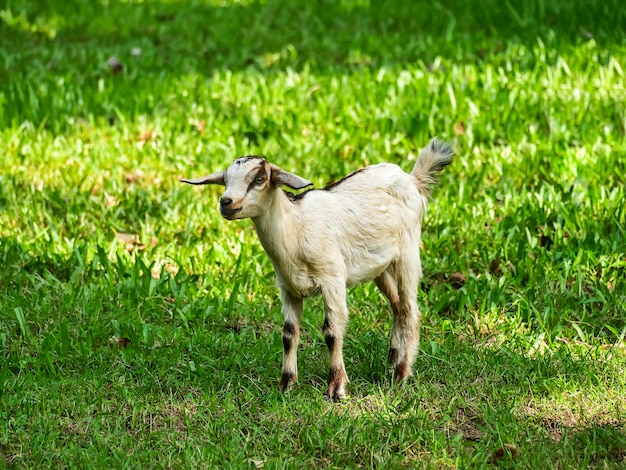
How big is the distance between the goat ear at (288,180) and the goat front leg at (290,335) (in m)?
0.61

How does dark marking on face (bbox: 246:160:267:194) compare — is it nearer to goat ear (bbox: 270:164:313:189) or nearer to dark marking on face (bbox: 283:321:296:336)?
goat ear (bbox: 270:164:313:189)

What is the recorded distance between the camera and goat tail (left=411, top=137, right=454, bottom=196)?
509 cm

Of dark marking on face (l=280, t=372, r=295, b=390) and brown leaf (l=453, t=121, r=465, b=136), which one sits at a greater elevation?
brown leaf (l=453, t=121, r=465, b=136)

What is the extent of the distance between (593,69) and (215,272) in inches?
169

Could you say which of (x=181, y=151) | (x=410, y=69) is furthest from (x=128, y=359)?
(x=410, y=69)

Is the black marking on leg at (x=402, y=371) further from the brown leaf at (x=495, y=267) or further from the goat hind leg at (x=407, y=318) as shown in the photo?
the brown leaf at (x=495, y=267)

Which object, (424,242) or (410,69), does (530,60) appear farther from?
(424,242)

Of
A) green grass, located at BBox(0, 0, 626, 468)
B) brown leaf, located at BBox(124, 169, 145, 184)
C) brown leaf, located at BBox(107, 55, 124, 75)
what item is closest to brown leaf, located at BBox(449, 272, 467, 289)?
green grass, located at BBox(0, 0, 626, 468)

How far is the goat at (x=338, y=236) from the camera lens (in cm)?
426

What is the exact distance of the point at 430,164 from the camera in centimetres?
508

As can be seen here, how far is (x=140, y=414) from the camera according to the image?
4.46 metres

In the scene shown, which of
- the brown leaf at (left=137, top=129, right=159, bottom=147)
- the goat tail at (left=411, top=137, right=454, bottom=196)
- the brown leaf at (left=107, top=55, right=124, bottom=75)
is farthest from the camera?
the brown leaf at (left=107, top=55, right=124, bottom=75)

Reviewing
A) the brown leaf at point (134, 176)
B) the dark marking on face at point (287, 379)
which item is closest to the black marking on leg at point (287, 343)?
the dark marking on face at point (287, 379)

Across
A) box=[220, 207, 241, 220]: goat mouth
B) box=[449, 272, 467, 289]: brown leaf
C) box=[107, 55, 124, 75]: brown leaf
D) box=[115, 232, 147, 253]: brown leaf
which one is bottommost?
box=[115, 232, 147, 253]: brown leaf
